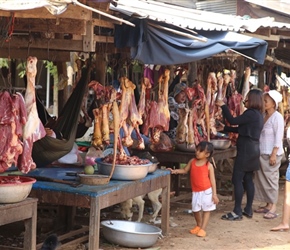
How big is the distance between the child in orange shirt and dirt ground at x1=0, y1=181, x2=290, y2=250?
0.91 ft

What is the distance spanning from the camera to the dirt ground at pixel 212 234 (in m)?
7.28

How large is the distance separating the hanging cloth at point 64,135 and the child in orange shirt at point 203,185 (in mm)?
1594

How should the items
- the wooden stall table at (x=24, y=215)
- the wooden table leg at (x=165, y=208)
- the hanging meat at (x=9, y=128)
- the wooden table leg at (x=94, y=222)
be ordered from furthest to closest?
1. the wooden table leg at (x=165, y=208)
2. the wooden table leg at (x=94, y=222)
3. the hanging meat at (x=9, y=128)
4. the wooden stall table at (x=24, y=215)

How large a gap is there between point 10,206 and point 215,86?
5.00 m

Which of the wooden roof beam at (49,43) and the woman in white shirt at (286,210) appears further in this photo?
the woman in white shirt at (286,210)

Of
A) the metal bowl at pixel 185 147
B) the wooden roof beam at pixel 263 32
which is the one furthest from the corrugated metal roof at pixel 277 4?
the metal bowl at pixel 185 147

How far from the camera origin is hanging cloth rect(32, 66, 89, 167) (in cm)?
621

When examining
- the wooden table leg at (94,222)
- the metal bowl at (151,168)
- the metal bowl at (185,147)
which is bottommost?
the wooden table leg at (94,222)

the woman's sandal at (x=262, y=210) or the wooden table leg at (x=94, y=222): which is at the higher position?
the wooden table leg at (x=94, y=222)

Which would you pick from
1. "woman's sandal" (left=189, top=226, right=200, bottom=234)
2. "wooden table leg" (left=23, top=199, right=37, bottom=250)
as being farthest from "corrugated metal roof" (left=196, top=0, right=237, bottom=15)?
"wooden table leg" (left=23, top=199, right=37, bottom=250)

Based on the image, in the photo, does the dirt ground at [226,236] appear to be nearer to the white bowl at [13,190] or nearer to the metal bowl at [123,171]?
the metal bowl at [123,171]

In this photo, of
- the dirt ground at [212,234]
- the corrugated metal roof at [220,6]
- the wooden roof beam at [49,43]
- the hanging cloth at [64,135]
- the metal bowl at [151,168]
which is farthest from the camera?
the corrugated metal roof at [220,6]

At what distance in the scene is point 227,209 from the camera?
31.9ft

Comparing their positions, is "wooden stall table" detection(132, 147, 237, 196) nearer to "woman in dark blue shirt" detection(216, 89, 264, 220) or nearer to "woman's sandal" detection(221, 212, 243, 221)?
"woman in dark blue shirt" detection(216, 89, 264, 220)
